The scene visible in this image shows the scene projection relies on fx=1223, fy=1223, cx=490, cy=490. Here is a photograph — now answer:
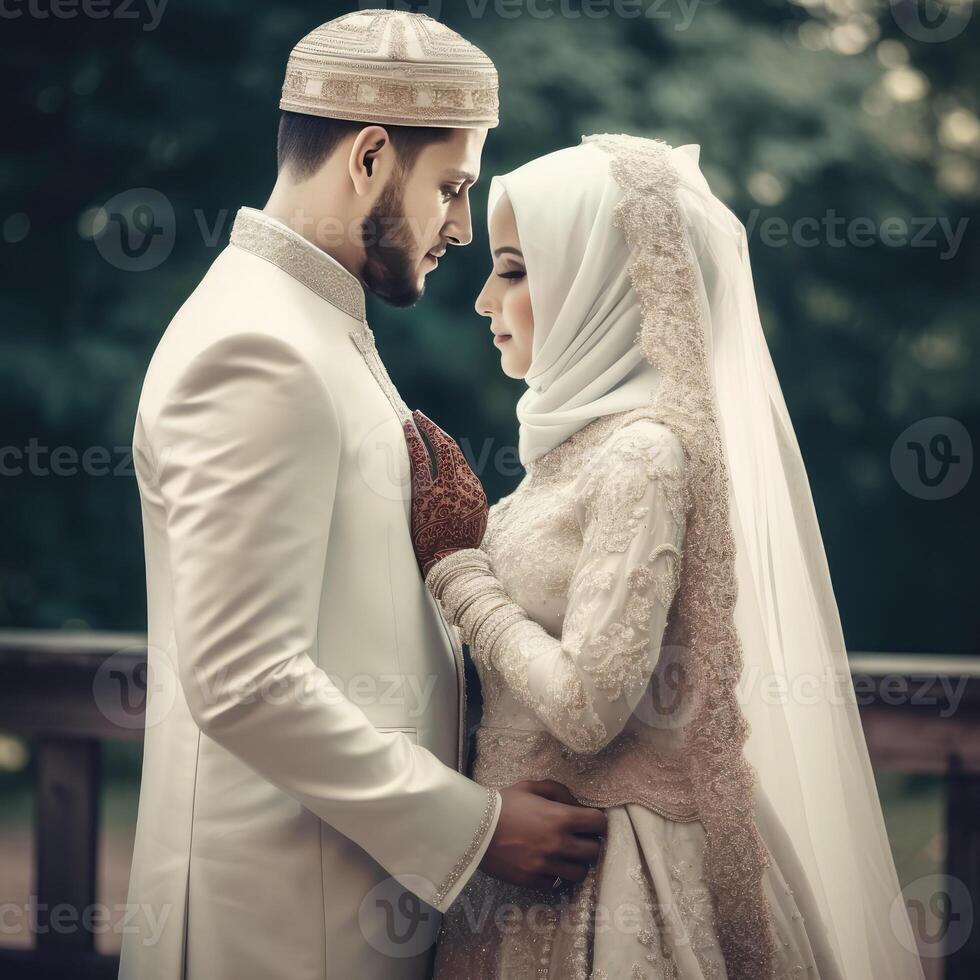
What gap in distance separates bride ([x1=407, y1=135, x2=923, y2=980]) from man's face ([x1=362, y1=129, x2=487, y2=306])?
0.14 meters

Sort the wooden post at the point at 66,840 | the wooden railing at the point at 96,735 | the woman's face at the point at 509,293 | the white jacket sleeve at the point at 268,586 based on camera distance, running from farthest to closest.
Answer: the wooden post at the point at 66,840 < the wooden railing at the point at 96,735 < the woman's face at the point at 509,293 < the white jacket sleeve at the point at 268,586

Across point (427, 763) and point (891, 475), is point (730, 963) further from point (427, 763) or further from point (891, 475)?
point (891, 475)

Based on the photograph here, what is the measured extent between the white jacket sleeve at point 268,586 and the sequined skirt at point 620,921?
0.29 m

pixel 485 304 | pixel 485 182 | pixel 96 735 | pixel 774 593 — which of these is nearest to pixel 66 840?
pixel 96 735

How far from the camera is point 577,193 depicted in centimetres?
200

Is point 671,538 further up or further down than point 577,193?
further down

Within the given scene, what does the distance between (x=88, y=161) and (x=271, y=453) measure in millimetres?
3127

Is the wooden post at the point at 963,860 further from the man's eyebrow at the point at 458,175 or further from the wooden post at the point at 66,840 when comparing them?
the wooden post at the point at 66,840

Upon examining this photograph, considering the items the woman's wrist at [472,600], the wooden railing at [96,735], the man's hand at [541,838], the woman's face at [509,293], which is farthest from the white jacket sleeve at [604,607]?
the wooden railing at [96,735]

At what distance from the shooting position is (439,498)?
186cm

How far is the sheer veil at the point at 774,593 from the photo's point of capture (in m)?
1.97

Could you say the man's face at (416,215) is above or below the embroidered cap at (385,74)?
below

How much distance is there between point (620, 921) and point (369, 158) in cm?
121

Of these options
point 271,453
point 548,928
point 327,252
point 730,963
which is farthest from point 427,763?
point 327,252
